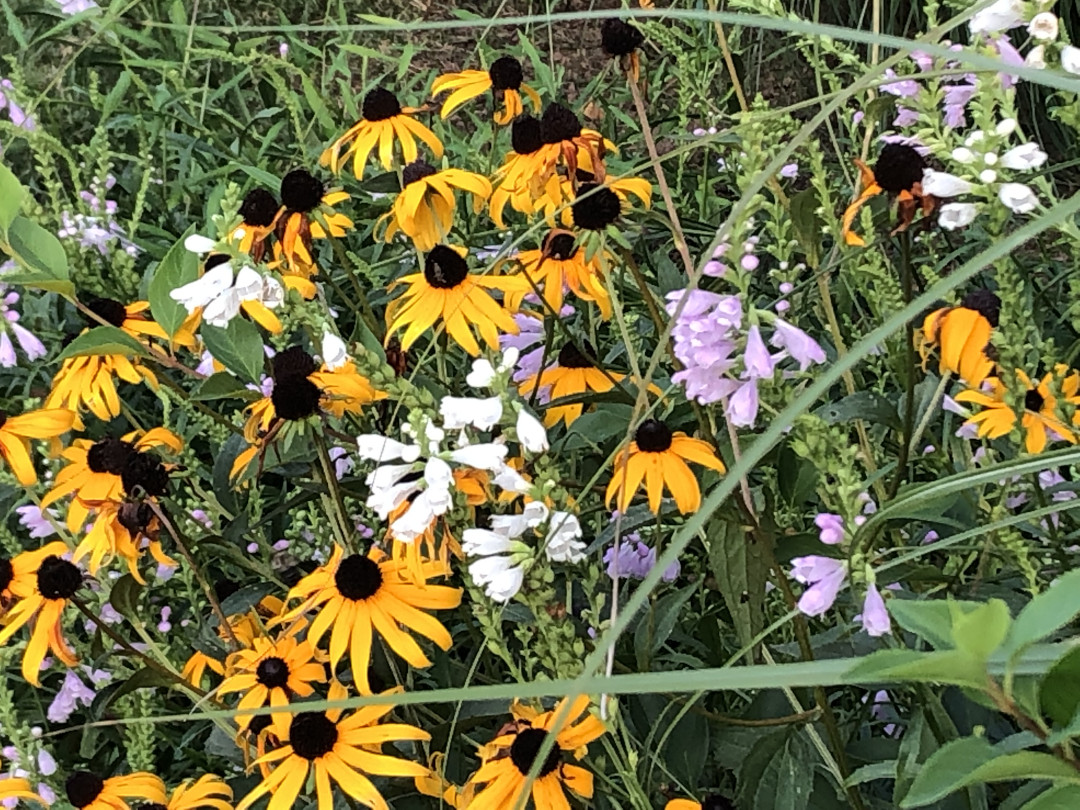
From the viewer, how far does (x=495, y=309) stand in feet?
1.78

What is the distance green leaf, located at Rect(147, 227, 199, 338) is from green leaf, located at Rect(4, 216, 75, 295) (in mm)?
38

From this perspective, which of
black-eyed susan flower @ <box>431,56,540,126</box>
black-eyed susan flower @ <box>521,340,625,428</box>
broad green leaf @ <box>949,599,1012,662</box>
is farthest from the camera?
black-eyed susan flower @ <box>431,56,540,126</box>

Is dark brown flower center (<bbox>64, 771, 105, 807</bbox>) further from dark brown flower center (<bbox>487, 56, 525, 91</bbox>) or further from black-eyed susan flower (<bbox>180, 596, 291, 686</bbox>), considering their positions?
dark brown flower center (<bbox>487, 56, 525, 91</bbox>)

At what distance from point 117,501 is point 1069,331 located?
33.5 inches

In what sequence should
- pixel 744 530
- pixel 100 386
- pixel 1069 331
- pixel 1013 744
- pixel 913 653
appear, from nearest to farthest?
1. pixel 913 653
2. pixel 1013 744
3. pixel 744 530
4. pixel 100 386
5. pixel 1069 331

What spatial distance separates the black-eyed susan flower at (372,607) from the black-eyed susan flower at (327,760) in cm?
2

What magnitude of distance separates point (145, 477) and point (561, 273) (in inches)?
10.0

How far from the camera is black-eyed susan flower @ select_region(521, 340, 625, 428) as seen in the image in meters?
0.61

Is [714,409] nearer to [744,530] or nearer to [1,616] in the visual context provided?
[744,530]

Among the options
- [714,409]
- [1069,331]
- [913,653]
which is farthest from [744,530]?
[1069,331]

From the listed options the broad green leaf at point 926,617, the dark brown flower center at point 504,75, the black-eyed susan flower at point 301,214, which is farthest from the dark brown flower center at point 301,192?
the broad green leaf at point 926,617

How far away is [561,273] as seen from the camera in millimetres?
604

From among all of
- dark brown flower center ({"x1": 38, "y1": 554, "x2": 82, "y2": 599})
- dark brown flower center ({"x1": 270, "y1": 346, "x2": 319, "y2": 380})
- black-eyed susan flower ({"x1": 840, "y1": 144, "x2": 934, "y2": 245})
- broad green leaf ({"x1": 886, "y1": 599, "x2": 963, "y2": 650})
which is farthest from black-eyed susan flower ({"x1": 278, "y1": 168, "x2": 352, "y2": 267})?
broad green leaf ({"x1": 886, "y1": 599, "x2": 963, "y2": 650})

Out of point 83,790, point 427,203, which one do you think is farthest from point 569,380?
Answer: point 83,790
